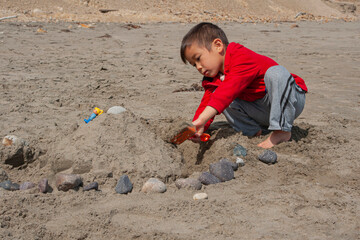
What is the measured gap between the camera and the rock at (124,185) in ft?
7.18

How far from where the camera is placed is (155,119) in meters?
3.35

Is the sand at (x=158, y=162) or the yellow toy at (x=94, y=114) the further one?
the yellow toy at (x=94, y=114)

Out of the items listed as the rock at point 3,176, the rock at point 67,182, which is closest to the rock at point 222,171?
the rock at point 67,182

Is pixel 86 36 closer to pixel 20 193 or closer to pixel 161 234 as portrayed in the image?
pixel 20 193

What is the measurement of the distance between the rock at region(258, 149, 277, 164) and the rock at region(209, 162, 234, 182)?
0.33 metres

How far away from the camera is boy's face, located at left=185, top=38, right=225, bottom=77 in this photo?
2797mm

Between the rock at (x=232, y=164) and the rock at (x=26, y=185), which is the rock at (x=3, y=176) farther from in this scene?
the rock at (x=232, y=164)

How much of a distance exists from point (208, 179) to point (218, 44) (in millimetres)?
1069

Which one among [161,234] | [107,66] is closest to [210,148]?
[161,234]

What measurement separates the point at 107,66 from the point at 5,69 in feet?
4.48

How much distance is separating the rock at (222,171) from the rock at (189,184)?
16 cm

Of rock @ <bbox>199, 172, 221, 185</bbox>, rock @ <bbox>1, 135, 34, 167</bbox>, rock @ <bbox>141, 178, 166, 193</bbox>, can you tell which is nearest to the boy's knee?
rock @ <bbox>199, 172, 221, 185</bbox>

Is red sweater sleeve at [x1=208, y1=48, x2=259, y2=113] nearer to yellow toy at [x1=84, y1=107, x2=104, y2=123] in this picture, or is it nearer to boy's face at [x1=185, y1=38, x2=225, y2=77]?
boy's face at [x1=185, y1=38, x2=225, y2=77]

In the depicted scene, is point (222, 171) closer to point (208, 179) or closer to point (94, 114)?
point (208, 179)
